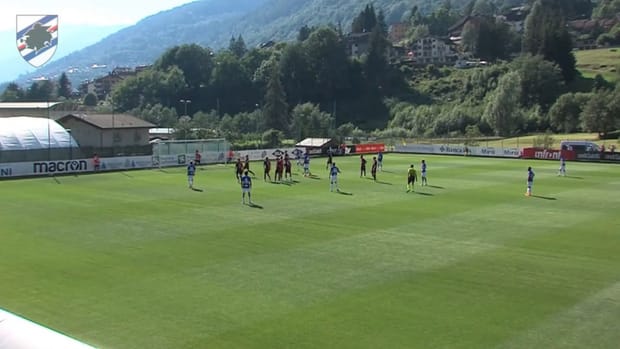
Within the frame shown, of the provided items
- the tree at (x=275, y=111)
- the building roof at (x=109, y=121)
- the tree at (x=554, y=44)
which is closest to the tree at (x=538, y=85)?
the tree at (x=554, y=44)

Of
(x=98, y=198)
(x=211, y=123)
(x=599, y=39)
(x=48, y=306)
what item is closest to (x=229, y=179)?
(x=98, y=198)

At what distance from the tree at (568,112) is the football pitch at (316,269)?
8261cm

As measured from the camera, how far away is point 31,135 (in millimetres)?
57781

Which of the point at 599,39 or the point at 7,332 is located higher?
the point at 599,39

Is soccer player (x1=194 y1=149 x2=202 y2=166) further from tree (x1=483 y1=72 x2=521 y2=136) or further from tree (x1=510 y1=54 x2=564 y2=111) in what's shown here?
tree (x1=510 y1=54 x2=564 y2=111)

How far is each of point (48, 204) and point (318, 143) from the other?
1780 inches

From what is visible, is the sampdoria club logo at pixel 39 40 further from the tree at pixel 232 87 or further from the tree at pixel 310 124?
the tree at pixel 232 87

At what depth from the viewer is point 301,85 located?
168250mm

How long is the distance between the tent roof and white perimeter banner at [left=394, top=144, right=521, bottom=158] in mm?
39458

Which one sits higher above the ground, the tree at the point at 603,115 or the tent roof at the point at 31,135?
the tree at the point at 603,115

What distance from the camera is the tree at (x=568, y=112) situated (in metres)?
114

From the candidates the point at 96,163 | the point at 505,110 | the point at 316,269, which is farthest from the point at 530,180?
the point at 505,110

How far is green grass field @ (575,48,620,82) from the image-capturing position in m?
148

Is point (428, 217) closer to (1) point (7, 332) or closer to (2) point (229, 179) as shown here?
(2) point (229, 179)
